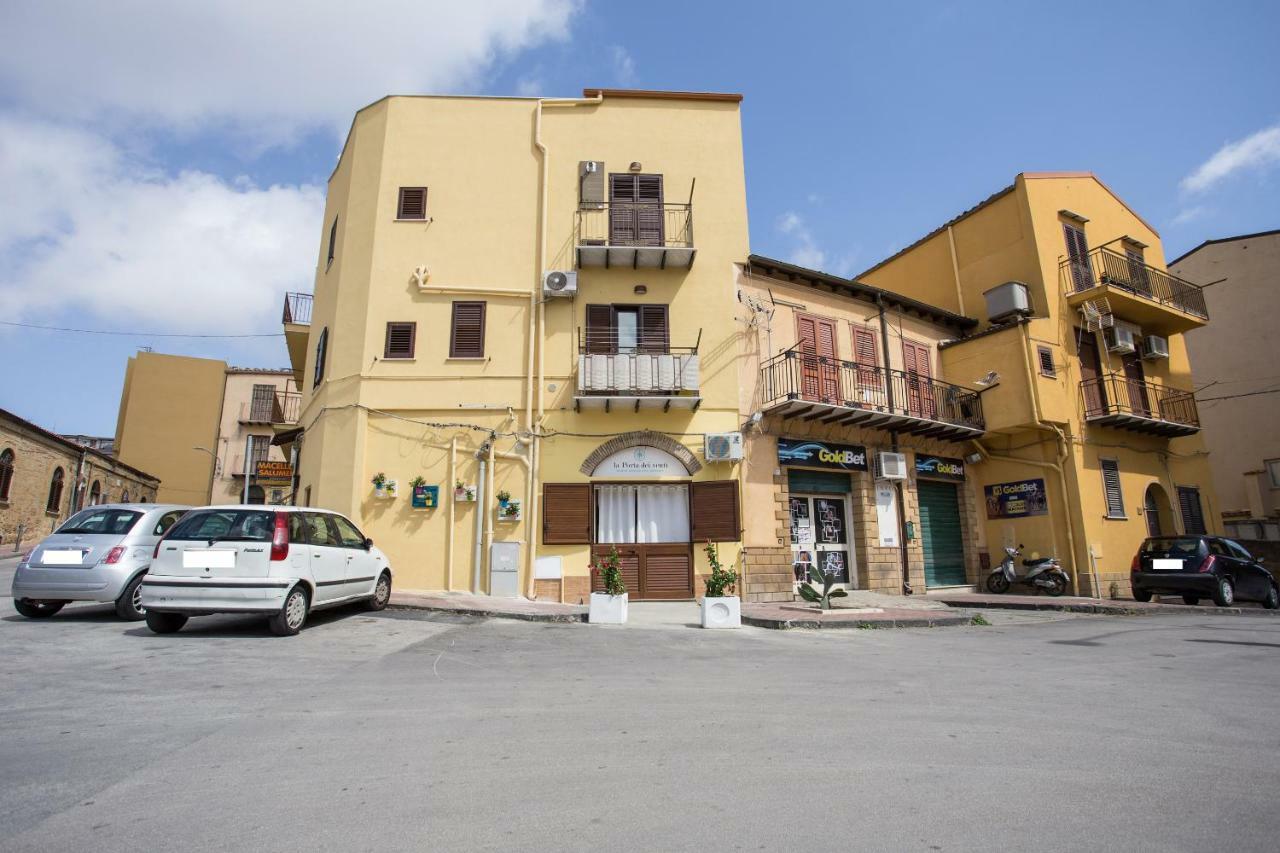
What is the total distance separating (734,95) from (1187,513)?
1760 cm

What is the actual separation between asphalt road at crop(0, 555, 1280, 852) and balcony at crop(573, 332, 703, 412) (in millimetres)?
6719

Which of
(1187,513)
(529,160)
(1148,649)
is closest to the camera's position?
(1148,649)

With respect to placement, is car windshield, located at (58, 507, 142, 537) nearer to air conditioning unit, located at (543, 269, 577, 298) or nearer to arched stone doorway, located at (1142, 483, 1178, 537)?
air conditioning unit, located at (543, 269, 577, 298)

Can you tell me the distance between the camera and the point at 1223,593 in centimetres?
1401

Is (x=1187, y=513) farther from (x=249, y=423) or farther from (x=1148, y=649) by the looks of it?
(x=249, y=423)

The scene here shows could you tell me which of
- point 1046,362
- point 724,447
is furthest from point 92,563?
point 1046,362

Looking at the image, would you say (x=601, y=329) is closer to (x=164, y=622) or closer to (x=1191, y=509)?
(x=164, y=622)

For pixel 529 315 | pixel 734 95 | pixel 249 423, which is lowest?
pixel 529 315

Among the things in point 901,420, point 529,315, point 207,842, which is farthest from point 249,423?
point 207,842

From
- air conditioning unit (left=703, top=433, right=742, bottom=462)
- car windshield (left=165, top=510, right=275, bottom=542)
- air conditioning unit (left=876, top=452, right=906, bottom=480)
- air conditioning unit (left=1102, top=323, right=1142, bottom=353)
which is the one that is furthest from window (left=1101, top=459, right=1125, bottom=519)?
car windshield (left=165, top=510, right=275, bottom=542)

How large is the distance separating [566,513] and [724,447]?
11.3 feet

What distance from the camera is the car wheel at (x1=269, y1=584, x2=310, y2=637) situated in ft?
25.0

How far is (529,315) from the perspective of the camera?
14.2 meters

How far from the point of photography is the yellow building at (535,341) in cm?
1339
